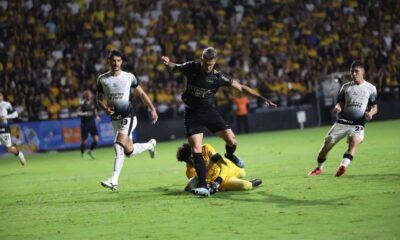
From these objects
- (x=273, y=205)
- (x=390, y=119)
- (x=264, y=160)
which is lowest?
(x=390, y=119)

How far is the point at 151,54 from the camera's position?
3172cm

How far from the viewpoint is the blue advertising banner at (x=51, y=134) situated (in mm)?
27720

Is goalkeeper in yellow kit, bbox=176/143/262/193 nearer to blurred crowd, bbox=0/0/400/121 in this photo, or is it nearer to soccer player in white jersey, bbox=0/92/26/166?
soccer player in white jersey, bbox=0/92/26/166

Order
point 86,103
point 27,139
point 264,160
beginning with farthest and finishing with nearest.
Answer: point 27,139
point 86,103
point 264,160

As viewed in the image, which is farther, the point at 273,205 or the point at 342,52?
the point at 342,52

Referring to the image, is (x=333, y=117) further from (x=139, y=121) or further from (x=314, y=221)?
(x=314, y=221)

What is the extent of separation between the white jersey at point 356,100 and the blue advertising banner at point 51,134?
54.2ft

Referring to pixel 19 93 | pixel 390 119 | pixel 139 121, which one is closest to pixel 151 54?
pixel 139 121

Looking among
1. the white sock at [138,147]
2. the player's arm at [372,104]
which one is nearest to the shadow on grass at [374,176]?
the player's arm at [372,104]

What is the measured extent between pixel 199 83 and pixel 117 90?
2003 millimetres

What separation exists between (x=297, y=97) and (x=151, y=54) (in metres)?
6.64

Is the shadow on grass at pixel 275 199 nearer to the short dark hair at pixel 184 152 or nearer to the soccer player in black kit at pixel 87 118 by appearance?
the short dark hair at pixel 184 152

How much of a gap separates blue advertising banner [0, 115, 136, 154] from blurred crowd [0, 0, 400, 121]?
0.40m

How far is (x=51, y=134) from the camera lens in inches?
1113
